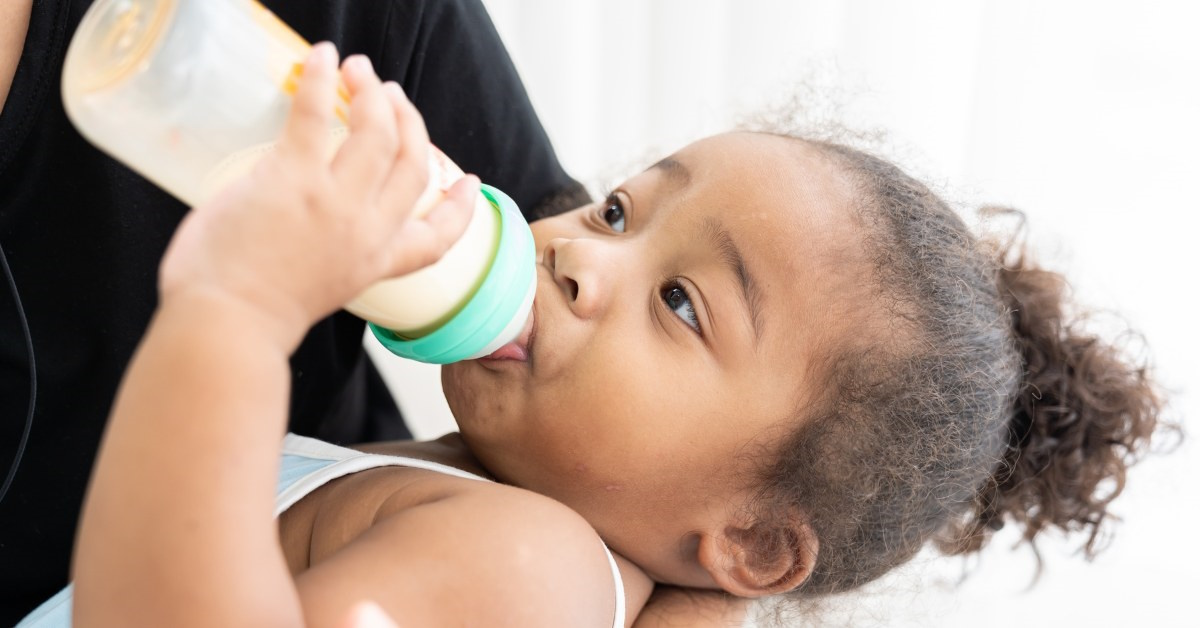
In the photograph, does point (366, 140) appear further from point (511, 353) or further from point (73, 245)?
point (73, 245)

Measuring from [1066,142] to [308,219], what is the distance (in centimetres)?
137

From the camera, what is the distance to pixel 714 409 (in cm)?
103

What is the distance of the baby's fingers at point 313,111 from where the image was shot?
0.62 meters

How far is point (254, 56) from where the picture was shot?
711 millimetres

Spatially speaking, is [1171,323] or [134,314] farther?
[1171,323]

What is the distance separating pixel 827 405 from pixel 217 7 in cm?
66

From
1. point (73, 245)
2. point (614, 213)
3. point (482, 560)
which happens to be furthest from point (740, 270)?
point (73, 245)

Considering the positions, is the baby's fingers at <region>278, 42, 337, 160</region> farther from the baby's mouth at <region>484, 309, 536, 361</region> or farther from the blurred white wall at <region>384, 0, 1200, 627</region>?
the blurred white wall at <region>384, 0, 1200, 627</region>

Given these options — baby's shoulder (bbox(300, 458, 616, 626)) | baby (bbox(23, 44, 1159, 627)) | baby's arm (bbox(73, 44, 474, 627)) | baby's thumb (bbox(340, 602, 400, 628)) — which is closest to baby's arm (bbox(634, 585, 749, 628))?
baby (bbox(23, 44, 1159, 627))

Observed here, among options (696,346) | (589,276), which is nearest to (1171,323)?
(696,346)

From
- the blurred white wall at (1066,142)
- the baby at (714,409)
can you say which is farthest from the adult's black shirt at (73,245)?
the blurred white wall at (1066,142)

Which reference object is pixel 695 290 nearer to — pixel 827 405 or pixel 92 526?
pixel 827 405

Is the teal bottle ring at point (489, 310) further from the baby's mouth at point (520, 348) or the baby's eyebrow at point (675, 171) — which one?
the baby's eyebrow at point (675, 171)

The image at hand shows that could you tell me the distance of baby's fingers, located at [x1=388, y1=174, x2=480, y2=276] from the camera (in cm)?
68
